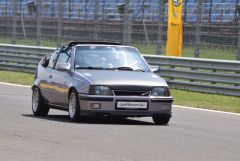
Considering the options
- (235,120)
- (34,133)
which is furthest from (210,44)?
(34,133)

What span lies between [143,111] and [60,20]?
50.0 ft

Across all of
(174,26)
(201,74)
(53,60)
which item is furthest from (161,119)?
(174,26)

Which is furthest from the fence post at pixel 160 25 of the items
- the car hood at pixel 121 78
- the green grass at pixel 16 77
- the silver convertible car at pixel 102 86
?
the car hood at pixel 121 78

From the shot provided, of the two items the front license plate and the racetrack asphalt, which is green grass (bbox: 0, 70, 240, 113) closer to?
the racetrack asphalt

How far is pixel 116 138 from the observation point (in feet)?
38.6

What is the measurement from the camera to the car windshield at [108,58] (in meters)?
14.9

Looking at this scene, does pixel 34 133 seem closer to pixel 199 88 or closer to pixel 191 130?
pixel 191 130

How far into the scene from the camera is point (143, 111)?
551 inches

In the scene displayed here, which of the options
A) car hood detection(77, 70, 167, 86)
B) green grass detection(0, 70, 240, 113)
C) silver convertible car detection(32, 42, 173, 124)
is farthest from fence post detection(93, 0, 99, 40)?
car hood detection(77, 70, 167, 86)

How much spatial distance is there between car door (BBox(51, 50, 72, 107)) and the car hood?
35 cm

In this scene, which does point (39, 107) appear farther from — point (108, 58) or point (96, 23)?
point (96, 23)

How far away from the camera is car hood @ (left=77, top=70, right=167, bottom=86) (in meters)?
14.0

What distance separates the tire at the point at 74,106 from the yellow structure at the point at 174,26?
9.50m

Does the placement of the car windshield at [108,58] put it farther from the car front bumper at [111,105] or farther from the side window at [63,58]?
the car front bumper at [111,105]
